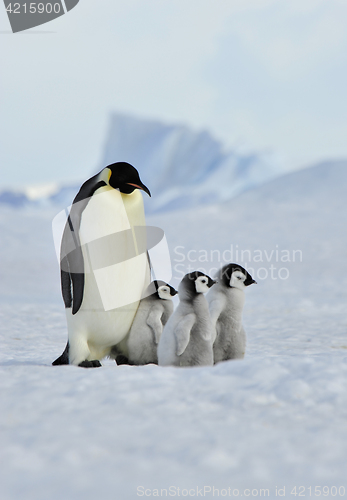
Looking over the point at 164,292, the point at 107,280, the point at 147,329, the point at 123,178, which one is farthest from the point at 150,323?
the point at 123,178

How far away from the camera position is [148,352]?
78.1 inches

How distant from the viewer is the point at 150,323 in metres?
1.96

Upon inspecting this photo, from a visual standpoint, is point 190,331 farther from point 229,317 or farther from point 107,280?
point 107,280

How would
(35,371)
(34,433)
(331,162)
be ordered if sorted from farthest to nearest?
(331,162) < (35,371) < (34,433)

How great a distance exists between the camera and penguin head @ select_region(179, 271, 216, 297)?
1.82 meters

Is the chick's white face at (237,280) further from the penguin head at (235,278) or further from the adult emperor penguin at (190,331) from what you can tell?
the adult emperor penguin at (190,331)

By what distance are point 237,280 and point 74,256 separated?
2.23 ft

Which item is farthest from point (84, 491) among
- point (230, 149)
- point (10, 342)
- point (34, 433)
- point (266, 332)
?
point (230, 149)

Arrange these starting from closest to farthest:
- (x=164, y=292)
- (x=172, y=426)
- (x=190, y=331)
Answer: (x=172, y=426) → (x=190, y=331) → (x=164, y=292)

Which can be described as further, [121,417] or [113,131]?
[113,131]

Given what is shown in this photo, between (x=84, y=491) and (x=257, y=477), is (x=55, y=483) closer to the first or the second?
(x=84, y=491)

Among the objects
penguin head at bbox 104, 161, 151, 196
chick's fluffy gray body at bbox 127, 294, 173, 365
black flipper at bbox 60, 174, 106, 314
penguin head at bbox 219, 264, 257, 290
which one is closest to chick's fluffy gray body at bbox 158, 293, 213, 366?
chick's fluffy gray body at bbox 127, 294, 173, 365

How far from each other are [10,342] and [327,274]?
14.2ft

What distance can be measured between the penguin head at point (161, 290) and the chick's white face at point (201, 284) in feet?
0.66
